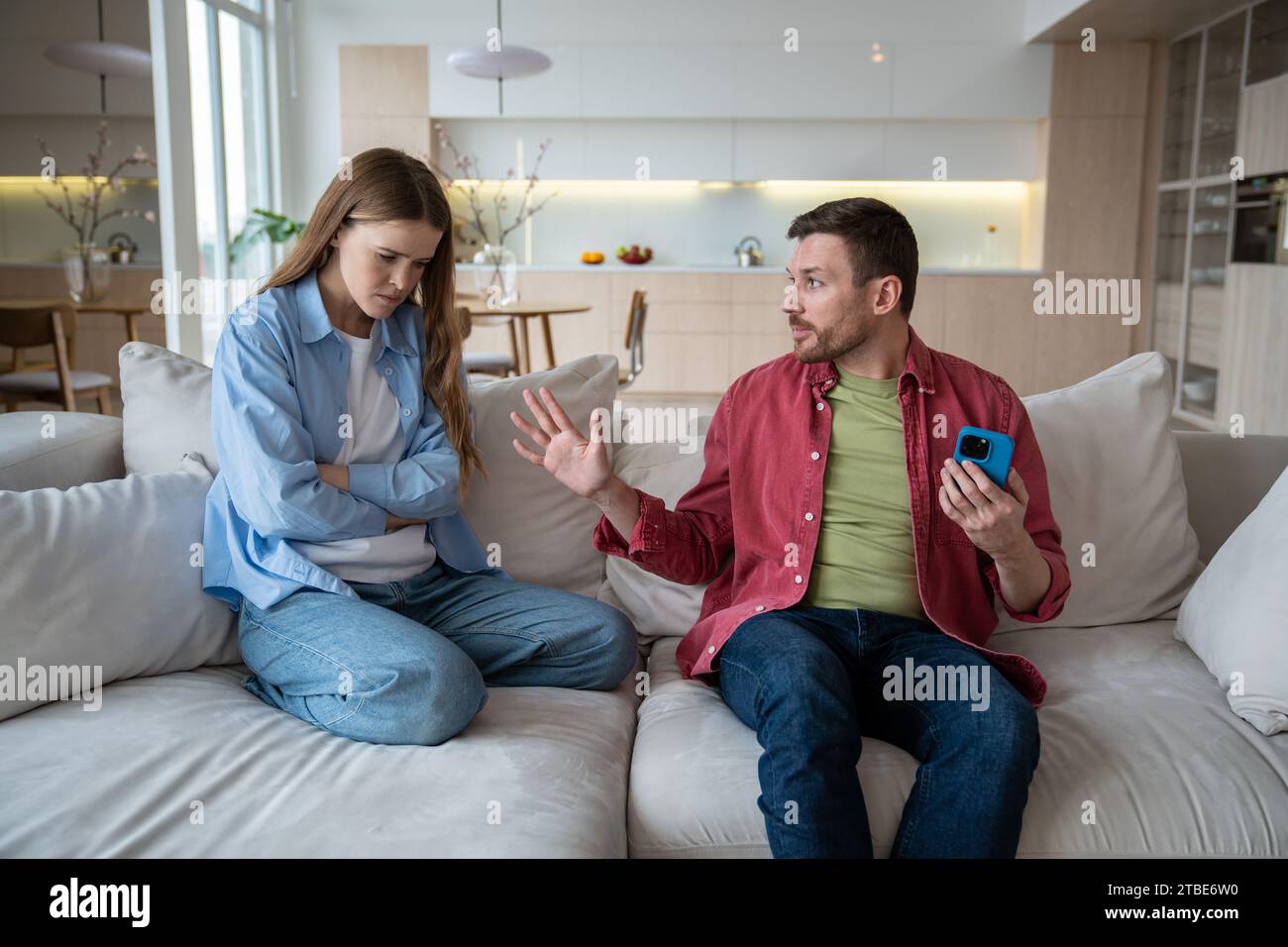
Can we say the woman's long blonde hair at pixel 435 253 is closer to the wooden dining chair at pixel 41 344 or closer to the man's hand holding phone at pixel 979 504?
the man's hand holding phone at pixel 979 504

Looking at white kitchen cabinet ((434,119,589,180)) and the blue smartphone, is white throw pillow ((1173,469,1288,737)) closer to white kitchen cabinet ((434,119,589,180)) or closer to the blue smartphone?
the blue smartphone

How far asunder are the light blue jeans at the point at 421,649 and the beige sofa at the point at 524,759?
4 cm

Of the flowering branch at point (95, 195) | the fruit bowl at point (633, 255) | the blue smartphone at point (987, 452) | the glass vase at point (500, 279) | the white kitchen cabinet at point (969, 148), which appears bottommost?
the blue smartphone at point (987, 452)

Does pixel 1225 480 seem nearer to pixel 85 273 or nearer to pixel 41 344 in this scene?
pixel 41 344

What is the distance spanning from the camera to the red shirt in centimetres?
173

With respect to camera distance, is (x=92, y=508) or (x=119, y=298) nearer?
(x=92, y=508)

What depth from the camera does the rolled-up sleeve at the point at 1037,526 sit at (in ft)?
5.55

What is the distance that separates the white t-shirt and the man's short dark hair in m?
0.77

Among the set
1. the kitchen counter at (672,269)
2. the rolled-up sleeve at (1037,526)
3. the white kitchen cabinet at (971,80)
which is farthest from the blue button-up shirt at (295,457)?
the white kitchen cabinet at (971,80)

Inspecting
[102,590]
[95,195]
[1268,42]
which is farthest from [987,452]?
[1268,42]
